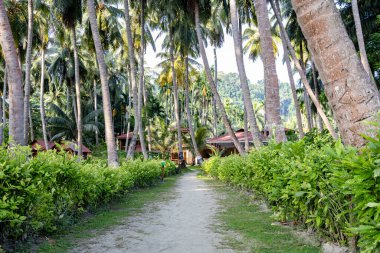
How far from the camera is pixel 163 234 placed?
585 centimetres

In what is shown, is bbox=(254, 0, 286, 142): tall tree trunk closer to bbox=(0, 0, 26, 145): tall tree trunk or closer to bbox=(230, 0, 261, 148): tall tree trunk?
bbox=(230, 0, 261, 148): tall tree trunk

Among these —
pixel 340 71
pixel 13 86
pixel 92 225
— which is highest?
pixel 13 86

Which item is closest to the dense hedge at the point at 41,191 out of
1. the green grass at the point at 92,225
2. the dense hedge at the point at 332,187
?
the green grass at the point at 92,225

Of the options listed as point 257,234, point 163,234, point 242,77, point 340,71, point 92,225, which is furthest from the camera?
point 242,77

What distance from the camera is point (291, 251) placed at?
4469 mm

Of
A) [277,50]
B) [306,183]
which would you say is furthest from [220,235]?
[277,50]

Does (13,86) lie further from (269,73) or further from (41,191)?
(269,73)

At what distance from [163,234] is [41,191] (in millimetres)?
2063

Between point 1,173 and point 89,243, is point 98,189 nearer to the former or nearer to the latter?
point 89,243

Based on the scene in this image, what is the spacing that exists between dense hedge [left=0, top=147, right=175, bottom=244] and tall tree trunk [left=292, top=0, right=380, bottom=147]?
3.80 m

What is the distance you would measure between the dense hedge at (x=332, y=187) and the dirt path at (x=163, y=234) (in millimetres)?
1301

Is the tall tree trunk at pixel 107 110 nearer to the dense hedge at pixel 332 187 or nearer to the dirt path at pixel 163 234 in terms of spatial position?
the dirt path at pixel 163 234

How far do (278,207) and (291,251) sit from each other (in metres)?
1.87

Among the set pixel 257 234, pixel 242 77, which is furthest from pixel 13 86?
pixel 242 77
